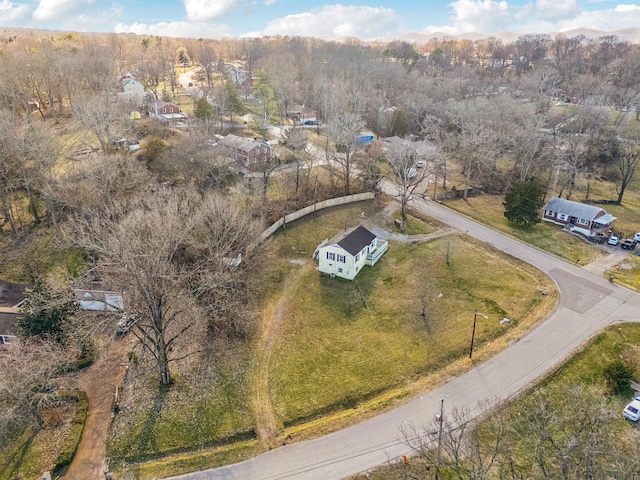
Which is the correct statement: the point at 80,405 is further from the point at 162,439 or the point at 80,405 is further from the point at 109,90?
the point at 109,90

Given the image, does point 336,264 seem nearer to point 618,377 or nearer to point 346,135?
point 618,377

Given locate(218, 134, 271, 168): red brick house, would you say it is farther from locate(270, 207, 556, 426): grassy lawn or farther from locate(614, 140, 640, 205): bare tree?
locate(614, 140, 640, 205): bare tree

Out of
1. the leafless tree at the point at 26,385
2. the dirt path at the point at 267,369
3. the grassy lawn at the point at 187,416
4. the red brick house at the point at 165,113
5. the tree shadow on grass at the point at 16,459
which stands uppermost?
the red brick house at the point at 165,113

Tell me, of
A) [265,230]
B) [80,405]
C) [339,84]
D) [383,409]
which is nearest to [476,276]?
[383,409]

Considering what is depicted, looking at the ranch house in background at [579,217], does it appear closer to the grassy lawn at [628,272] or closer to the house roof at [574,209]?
the house roof at [574,209]

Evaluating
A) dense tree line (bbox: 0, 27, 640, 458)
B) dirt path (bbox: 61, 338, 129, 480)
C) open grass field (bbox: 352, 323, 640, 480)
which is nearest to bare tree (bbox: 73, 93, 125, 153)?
dense tree line (bbox: 0, 27, 640, 458)

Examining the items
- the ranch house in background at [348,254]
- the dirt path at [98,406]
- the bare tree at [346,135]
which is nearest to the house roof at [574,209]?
the bare tree at [346,135]

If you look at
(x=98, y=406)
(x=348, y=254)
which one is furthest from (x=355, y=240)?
(x=98, y=406)

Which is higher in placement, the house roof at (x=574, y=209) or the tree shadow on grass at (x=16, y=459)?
the house roof at (x=574, y=209)
